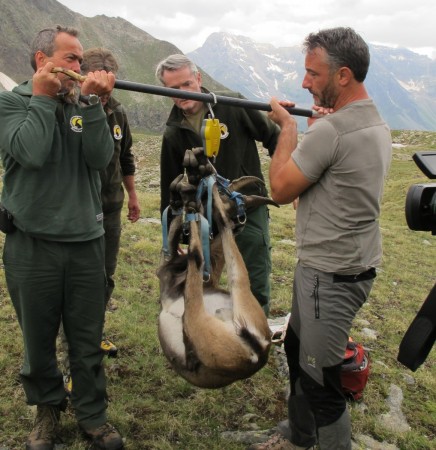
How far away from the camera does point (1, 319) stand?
17.9ft

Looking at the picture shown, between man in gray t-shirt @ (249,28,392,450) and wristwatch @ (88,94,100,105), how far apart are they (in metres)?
1.15

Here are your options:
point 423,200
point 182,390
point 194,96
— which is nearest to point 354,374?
point 182,390

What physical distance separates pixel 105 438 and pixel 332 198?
96.5 inches

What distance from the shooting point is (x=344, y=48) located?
278 centimetres

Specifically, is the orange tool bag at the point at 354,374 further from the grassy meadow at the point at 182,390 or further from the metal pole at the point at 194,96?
the metal pole at the point at 194,96

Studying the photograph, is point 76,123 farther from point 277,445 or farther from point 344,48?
point 277,445

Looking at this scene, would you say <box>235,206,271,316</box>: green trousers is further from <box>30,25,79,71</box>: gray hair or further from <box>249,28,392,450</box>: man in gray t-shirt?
<box>30,25,79,71</box>: gray hair

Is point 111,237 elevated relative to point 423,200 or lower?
lower

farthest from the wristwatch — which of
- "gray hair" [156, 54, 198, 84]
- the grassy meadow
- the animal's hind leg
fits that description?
the grassy meadow

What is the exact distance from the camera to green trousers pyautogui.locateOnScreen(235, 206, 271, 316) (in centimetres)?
425

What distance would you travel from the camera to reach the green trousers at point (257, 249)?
13.9ft

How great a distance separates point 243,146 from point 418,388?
10.5 feet

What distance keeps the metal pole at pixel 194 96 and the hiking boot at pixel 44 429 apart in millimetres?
2471

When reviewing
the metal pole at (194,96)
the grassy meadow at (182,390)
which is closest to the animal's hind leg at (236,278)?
the metal pole at (194,96)
